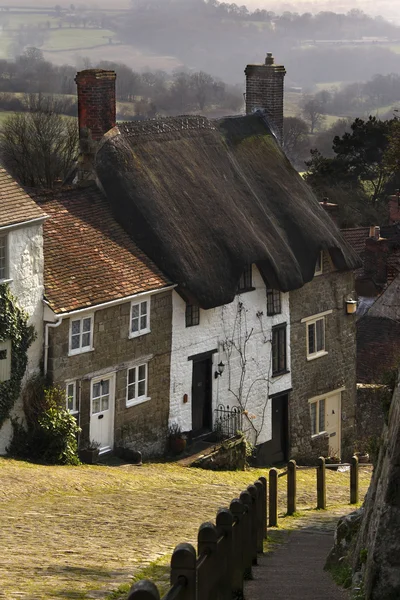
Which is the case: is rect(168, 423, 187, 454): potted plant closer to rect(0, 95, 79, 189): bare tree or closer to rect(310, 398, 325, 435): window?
rect(310, 398, 325, 435): window

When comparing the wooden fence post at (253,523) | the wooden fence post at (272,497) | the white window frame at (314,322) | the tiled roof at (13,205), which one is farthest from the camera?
the white window frame at (314,322)

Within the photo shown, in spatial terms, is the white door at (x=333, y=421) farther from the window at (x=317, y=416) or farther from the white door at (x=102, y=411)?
the white door at (x=102, y=411)

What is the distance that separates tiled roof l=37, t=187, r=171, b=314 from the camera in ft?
86.0

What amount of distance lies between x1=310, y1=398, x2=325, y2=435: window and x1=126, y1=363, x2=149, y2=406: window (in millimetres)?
7814

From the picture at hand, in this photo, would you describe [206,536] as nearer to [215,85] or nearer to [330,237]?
[330,237]

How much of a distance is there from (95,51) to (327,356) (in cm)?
6416

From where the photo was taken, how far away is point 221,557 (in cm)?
1024

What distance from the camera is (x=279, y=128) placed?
120ft

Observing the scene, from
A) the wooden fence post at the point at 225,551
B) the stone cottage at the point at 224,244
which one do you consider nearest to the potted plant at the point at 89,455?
the stone cottage at the point at 224,244

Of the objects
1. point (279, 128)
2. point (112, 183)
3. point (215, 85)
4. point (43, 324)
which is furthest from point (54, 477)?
point (215, 85)

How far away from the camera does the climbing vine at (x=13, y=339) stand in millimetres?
24594

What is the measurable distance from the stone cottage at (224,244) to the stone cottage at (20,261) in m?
4.28

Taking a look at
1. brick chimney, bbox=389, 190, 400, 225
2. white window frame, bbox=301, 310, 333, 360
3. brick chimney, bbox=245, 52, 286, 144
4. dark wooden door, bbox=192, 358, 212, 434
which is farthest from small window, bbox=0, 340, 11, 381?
brick chimney, bbox=389, 190, 400, 225

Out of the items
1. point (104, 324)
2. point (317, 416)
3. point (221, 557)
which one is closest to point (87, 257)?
point (104, 324)
